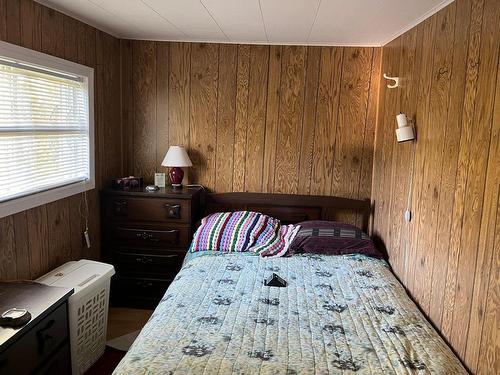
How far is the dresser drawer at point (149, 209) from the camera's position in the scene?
3.24 metres

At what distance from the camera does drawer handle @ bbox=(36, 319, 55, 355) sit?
6.32ft

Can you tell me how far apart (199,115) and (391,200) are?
5.52 ft

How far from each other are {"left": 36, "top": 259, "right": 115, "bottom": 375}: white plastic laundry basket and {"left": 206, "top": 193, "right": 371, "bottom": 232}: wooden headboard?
1.23 meters

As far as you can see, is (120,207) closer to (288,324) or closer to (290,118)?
(290,118)

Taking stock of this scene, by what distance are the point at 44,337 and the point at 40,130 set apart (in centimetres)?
118

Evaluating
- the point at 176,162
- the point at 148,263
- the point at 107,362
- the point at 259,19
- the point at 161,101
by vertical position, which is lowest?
the point at 107,362

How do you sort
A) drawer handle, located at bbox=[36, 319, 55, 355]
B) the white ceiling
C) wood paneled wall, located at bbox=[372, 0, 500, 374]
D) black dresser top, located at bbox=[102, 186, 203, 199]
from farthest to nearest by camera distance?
black dresser top, located at bbox=[102, 186, 203, 199], the white ceiling, drawer handle, located at bbox=[36, 319, 55, 355], wood paneled wall, located at bbox=[372, 0, 500, 374]

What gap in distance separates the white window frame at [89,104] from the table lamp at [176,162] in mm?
582

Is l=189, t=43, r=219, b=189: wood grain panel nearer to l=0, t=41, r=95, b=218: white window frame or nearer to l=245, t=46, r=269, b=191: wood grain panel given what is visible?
l=245, t=46, r=269, b=191: wood grain panel

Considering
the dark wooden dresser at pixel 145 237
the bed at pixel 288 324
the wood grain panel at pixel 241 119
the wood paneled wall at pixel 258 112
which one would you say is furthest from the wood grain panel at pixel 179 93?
the bed at pixel 288 324

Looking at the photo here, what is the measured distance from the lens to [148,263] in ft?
10.9

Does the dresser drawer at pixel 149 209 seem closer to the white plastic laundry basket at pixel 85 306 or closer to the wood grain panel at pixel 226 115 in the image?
the wood grain panel at pixel 226 115

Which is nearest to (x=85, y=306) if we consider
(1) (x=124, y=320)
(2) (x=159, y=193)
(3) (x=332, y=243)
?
(1) (x=124, y=320)

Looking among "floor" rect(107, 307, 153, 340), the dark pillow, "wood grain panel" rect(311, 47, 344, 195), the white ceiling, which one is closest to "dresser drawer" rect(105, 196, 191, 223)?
"floor" rect(107, 307, 153, 340)
